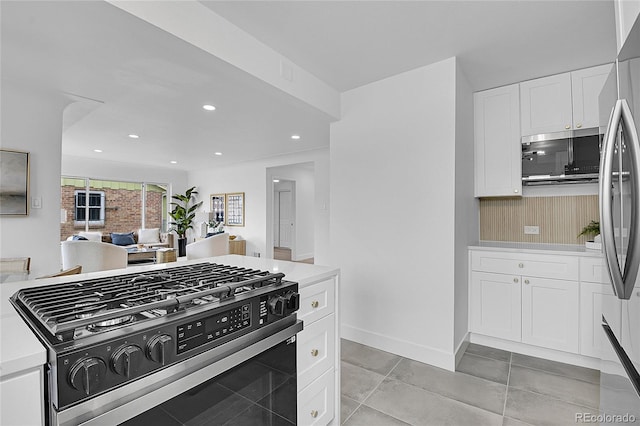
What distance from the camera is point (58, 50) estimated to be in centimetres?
228

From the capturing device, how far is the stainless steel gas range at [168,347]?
72 cm

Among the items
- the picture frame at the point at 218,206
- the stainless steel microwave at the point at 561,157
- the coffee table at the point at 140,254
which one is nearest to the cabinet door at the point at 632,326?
the stainless steel microwave at the point at 561,157

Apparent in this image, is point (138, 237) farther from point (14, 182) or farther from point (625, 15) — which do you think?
point (625, 15)

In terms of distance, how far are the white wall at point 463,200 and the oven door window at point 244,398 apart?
1.74m

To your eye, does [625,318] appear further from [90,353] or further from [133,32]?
[133,32]

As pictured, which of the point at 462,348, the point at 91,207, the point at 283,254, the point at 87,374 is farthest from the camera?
the point at 283,254

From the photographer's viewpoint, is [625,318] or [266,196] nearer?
[625,318]

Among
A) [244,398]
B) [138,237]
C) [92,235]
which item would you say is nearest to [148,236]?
[138,237]

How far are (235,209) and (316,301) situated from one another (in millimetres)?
6537

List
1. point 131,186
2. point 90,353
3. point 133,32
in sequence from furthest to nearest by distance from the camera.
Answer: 1. point 131,186
2. point 133,32
3. point 90,353

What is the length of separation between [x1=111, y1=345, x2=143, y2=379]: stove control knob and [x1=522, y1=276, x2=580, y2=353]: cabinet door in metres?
2.97

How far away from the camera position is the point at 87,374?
704 mm

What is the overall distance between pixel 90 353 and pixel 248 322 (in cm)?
50

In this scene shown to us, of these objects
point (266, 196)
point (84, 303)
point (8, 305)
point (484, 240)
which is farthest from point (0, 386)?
point (266, 196)
